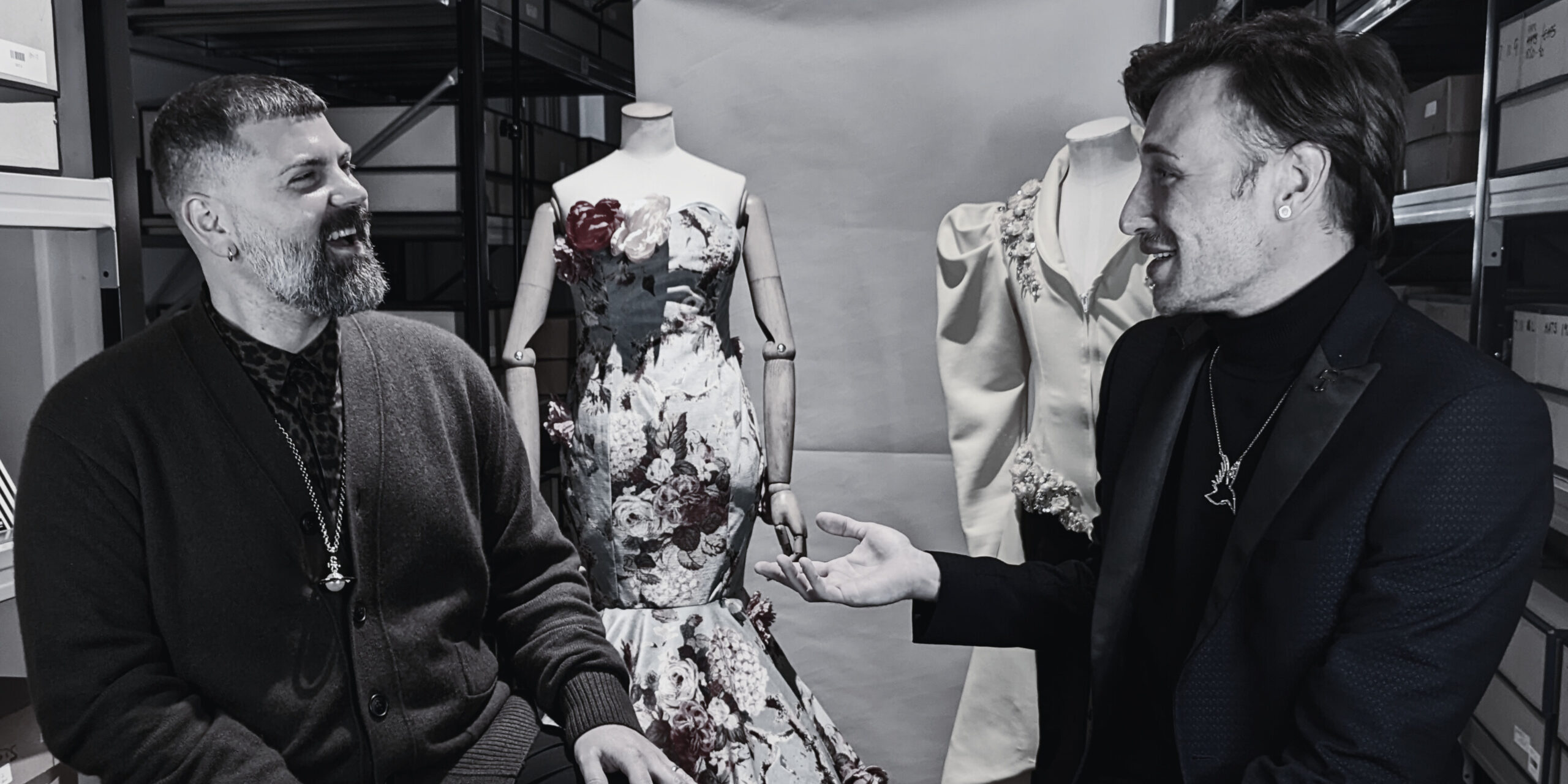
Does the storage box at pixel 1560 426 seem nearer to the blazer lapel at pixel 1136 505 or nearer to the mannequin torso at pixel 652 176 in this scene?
the blazer lapel at pixel 1136 505

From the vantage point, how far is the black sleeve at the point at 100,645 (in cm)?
128

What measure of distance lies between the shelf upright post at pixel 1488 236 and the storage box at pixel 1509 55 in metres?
0.01

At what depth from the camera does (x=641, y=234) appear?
2.28 metres

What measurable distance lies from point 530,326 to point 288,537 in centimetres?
95

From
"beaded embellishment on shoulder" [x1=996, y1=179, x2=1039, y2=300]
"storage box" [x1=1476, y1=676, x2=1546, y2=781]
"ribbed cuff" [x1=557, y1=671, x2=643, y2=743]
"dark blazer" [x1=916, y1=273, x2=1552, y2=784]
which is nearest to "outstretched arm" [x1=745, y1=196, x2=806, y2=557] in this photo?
"beaded embellishment on shoulder" [x1=996, y1=179, x2=1039, y2=300]

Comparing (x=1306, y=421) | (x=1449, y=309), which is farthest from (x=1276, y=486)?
(x=1449, y=309)

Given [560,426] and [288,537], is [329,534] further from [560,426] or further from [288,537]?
[560,426]

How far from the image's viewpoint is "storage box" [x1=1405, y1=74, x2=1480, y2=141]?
Answer: 2066 mm

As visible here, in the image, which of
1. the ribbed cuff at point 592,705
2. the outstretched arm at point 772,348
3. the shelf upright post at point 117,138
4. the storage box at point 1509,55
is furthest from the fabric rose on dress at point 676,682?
the storage box at point 1509,55

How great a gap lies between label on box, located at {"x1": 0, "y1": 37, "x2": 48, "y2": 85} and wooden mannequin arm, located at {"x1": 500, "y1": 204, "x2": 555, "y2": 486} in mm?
882

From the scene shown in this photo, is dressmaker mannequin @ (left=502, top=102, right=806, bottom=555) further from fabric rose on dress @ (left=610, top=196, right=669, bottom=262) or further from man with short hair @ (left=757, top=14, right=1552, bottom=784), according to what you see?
man with short hair @ (left=757, top=14, right=1552, bottom=784)

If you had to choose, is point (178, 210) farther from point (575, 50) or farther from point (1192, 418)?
point (575, 50)

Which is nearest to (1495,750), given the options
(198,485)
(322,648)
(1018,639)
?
(1018,639)

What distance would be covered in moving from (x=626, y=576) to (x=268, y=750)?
999mm
